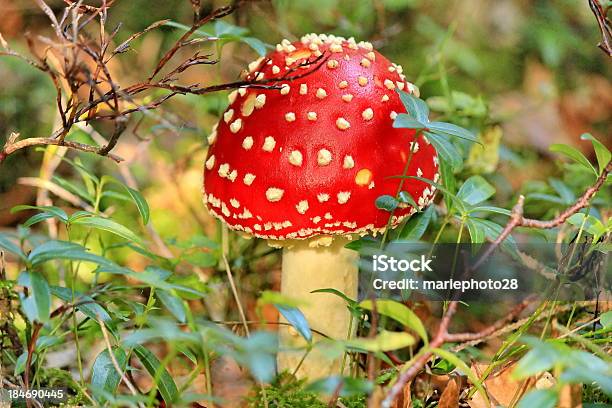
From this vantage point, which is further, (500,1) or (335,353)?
(500,1)

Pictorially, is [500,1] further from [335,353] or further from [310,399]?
[335,353]

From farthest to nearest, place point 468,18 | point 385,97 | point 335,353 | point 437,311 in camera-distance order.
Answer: point 468,18 → point 437,311 → point 385,97 → point 335,353

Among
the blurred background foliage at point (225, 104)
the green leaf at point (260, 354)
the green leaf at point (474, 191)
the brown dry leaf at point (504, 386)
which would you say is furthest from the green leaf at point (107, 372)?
the green leaf at point (474, 191)

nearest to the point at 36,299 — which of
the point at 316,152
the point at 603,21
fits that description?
the point at 316,152

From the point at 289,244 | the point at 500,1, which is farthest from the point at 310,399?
the point at 500,1

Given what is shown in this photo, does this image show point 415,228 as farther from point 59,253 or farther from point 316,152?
point 59,253

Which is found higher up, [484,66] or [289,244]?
[484,66]

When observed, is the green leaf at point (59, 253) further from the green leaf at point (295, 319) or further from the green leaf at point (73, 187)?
the green leaf at point (73, 187)
